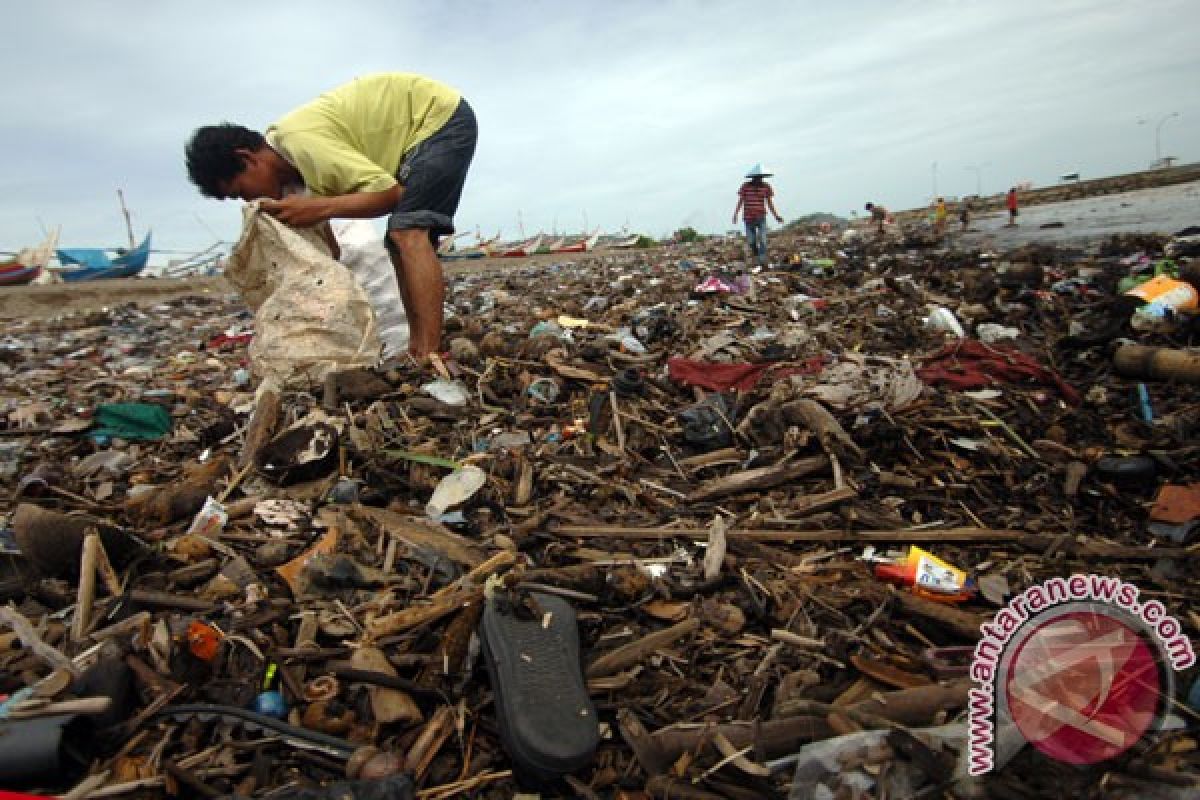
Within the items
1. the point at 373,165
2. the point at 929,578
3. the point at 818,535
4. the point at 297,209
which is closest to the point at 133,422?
the point at 297,209

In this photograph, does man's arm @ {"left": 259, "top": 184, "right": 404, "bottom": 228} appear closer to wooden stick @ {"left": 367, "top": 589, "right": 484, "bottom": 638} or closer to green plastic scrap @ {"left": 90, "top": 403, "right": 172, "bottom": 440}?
green plastic scrap @ {"left": 90, "top": 403, "right": 172, "bottom": 440}

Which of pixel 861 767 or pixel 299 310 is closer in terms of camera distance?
pixel 861 767

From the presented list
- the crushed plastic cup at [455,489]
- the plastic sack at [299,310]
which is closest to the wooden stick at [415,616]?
the crushed plastic cup at [455,489]

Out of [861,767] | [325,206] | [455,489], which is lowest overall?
[861,767]

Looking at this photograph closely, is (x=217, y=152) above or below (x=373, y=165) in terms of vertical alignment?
above

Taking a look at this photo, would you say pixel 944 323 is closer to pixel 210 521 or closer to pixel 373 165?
pixel 373 165

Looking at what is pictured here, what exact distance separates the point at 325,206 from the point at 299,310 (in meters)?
0.64

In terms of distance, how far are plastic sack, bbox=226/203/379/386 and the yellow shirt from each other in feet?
1.32

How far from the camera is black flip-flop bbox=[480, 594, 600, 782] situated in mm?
1260

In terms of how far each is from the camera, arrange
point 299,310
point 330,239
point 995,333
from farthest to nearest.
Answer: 1. point 995,333
2. point 330,239
3. point 299,310

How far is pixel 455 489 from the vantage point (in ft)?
8.00

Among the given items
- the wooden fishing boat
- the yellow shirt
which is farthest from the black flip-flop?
the wooden fishing boat

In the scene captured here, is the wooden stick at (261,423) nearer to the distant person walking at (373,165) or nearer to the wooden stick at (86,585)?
the wooden stick at (86,585)

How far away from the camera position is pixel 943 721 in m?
1.32
